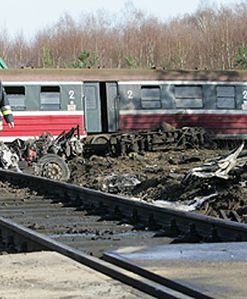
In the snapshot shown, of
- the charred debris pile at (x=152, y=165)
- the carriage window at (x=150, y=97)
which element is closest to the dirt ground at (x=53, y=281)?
the charred debris pile at (x=152, y=165)

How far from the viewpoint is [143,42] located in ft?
245

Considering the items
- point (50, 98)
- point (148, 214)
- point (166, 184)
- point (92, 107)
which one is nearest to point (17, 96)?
point (50, 98)

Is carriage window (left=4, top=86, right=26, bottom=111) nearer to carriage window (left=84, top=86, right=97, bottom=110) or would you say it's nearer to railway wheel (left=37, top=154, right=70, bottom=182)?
carriage window (left=84, top=86, right=97, bottom=110)

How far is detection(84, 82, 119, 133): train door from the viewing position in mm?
25094

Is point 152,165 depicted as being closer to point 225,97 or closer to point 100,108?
point 100,108

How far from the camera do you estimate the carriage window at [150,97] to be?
2570 cm

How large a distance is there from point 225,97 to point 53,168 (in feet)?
37.5

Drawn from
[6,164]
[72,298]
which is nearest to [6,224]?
[72,298]

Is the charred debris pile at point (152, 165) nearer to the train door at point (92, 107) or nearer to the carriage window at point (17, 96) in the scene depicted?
the train door at point (92, 107)

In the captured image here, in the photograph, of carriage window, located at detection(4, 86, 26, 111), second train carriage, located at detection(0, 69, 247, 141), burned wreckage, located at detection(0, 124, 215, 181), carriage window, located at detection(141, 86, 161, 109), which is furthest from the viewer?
carriage window, located at detection(141, 86, 161, 109)

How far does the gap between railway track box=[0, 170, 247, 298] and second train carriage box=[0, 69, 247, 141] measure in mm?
12782

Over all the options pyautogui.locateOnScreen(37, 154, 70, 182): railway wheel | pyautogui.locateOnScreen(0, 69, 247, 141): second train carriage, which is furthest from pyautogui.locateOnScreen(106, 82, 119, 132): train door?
pyautogui.locateOnScreen(37, 154, 70, 182): railway wheel

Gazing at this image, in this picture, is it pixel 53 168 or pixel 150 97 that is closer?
pixel 53 168

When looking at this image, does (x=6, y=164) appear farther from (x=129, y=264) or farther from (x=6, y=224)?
(x=129, y=264)
